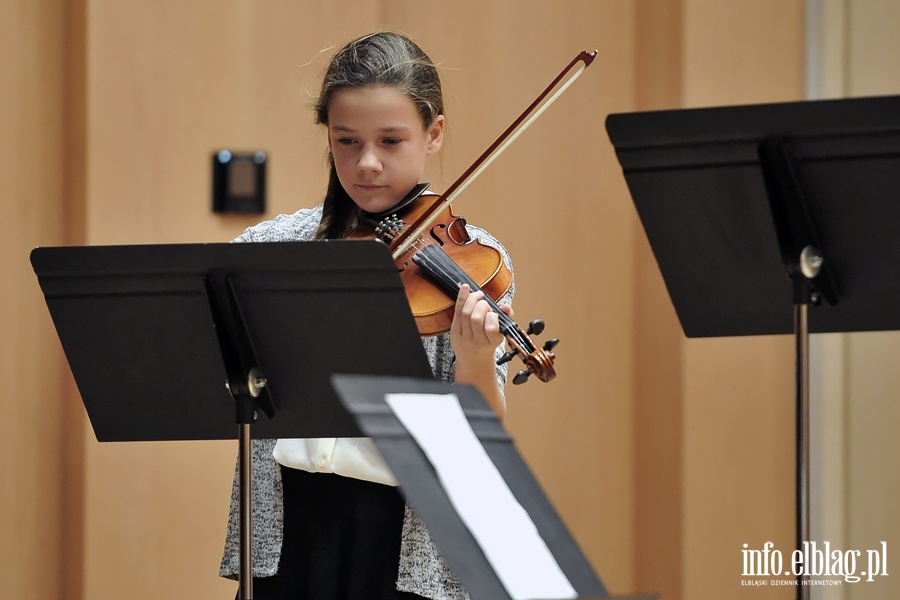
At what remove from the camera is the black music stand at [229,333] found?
1.51 metres

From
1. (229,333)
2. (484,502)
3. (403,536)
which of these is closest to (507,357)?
(403,536)

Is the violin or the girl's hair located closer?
the violin

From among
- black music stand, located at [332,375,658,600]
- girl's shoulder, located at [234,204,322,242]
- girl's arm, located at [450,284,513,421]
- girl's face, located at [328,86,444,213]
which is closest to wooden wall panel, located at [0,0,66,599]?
girl's shoulder, located at [234,204,322,242]

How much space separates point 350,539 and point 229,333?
0.43 metres

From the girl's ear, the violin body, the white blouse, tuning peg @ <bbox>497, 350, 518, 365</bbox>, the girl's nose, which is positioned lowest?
the white blouse

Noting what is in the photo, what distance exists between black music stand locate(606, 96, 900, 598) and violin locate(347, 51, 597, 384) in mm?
273

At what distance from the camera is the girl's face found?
1.92 meters

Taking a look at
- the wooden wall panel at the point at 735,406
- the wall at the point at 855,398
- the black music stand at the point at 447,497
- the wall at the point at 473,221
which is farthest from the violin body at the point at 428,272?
the wall at the point at 855,398

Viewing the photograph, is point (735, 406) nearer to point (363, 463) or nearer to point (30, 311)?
point (363, 463)

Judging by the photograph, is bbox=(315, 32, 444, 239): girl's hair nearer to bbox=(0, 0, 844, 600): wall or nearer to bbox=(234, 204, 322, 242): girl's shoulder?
bbox=(234, 204, 322, 242): girl's shoulder

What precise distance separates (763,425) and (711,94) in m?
0.89

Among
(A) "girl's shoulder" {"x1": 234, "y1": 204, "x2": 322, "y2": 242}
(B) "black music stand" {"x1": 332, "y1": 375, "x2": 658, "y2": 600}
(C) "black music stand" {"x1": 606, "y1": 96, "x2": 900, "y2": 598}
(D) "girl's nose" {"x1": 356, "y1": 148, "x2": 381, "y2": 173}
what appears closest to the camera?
(B) "black music stand" {"x1": 332, "y1": 375, "x2": 658, "y2": 600}

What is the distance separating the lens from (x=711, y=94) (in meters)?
3.20

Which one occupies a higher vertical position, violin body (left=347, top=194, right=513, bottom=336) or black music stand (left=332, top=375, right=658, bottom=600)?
violin body (left=347, top=194, right=513, bottom=336)
